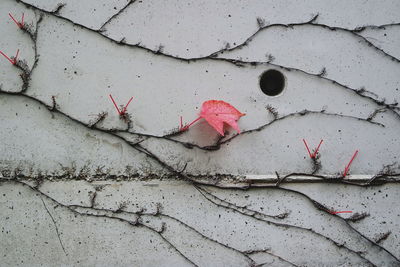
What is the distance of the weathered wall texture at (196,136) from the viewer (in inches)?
79.0

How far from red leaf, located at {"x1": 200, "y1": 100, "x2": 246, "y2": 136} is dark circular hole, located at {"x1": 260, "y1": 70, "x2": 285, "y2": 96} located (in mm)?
322

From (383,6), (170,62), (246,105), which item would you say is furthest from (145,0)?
(383,6)

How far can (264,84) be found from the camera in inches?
86.6

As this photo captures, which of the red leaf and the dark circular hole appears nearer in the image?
the red leaf

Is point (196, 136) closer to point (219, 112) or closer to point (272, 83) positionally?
point (219, 112)

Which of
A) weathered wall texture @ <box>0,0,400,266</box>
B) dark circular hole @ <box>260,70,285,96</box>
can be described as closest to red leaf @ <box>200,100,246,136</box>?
weathered wall texture @ <box>0,0,400,266</box>

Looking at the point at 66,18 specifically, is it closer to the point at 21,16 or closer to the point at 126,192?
the point at 21,16

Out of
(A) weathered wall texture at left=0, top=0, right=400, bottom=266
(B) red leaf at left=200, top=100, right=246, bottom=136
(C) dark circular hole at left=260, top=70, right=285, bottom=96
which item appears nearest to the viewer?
(B) red leaf at left=200, top=100, right=246, bottom=136

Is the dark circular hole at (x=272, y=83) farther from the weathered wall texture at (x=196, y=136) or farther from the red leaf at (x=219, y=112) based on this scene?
the red leaf at (x=219, y=112)

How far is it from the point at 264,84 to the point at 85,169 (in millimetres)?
1223

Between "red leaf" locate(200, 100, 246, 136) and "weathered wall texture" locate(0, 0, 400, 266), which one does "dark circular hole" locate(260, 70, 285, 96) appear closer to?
"weathered wall texture" locate(0, 0, 400, 266)

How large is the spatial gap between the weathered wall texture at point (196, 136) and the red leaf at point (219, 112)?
117 mm

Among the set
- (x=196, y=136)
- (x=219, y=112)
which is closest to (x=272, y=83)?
(x=219, y=112)

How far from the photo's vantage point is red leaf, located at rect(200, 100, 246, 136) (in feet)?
6.15
